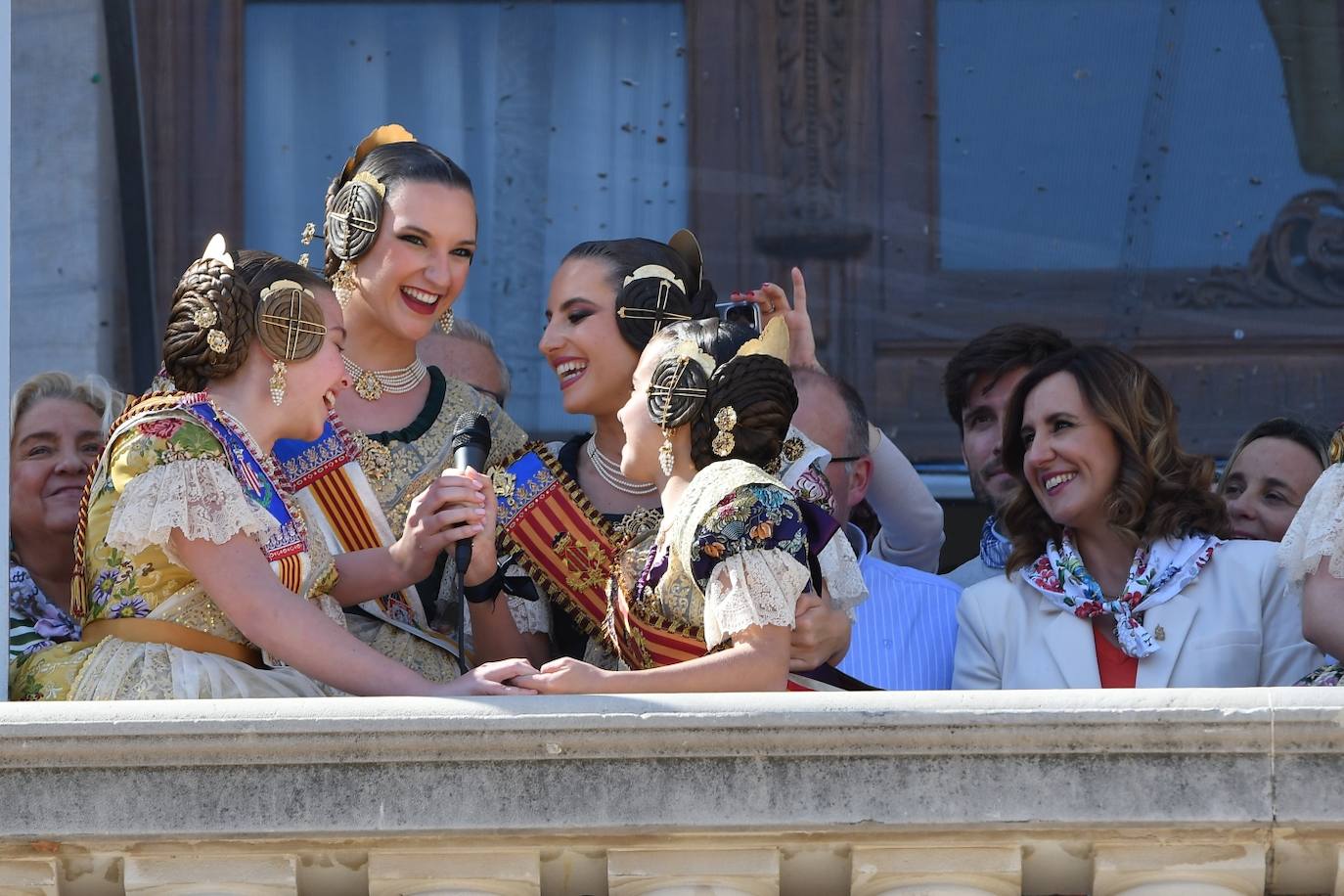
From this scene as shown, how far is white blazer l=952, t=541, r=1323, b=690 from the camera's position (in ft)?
13.9

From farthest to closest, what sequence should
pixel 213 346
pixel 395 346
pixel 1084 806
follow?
pixel 395 346
pixel 213 346
pixel 1084 806

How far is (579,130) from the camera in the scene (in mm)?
6535

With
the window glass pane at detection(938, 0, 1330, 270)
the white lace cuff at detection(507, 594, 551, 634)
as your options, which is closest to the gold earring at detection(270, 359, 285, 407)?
the white lace cuff at detection(507, 594, 551, 634)

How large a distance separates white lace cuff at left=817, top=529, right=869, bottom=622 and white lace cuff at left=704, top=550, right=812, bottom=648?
424 mm

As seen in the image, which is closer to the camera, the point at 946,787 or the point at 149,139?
the point at 946,787

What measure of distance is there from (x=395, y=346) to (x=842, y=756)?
1.62m

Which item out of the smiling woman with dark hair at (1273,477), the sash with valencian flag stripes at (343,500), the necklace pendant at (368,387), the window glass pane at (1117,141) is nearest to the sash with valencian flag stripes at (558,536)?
the sash with valencian flag stripes at (343,500)

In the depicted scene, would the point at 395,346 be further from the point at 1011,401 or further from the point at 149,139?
the point at 149,139

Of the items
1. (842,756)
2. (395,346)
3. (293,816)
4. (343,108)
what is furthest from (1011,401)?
(343,108)

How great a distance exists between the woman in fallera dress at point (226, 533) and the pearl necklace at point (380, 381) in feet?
1.51

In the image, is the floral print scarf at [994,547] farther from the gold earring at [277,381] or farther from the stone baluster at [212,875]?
the stone baluster at [212,875]

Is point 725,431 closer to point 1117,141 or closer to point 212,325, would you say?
point 212,325

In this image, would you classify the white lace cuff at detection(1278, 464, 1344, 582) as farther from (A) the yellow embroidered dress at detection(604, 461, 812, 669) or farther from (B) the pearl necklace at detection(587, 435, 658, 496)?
(B) the pearl necklace at detection(587, 435, 658, 496)

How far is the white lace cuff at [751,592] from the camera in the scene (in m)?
3.66
